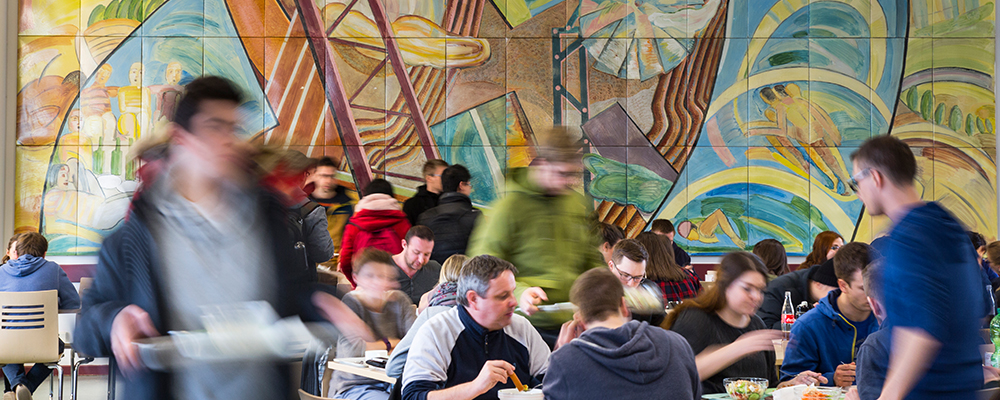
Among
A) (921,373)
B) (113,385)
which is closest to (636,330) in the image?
(921,373)

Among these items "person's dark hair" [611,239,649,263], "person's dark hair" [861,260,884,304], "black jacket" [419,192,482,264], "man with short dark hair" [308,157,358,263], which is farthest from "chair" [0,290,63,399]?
"person's dark hair" [861,260,884,304]

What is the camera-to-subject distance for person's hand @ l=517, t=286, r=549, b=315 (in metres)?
2.78

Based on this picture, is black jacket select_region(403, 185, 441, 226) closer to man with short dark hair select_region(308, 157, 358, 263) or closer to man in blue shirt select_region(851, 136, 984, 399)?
man with short dark hair select_region(308, 157, 358, 263)

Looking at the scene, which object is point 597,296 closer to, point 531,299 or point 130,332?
point 531,299

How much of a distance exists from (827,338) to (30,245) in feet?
18.6

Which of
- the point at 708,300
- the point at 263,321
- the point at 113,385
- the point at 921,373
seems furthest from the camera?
the point at 708,300

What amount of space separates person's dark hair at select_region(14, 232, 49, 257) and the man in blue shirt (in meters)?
6.08

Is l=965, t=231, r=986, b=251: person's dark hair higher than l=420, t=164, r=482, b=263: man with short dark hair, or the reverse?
l=420, t=164, r=482, b=263: man with short dark hair

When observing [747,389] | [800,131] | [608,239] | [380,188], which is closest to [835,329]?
[747,389]

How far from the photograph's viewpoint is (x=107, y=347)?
4.99 feet

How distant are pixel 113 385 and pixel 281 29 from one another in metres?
7.05

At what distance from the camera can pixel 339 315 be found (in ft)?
5.23

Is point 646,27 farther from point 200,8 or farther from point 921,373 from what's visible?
point 921,373

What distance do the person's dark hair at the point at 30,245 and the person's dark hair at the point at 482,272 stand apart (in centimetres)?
454
